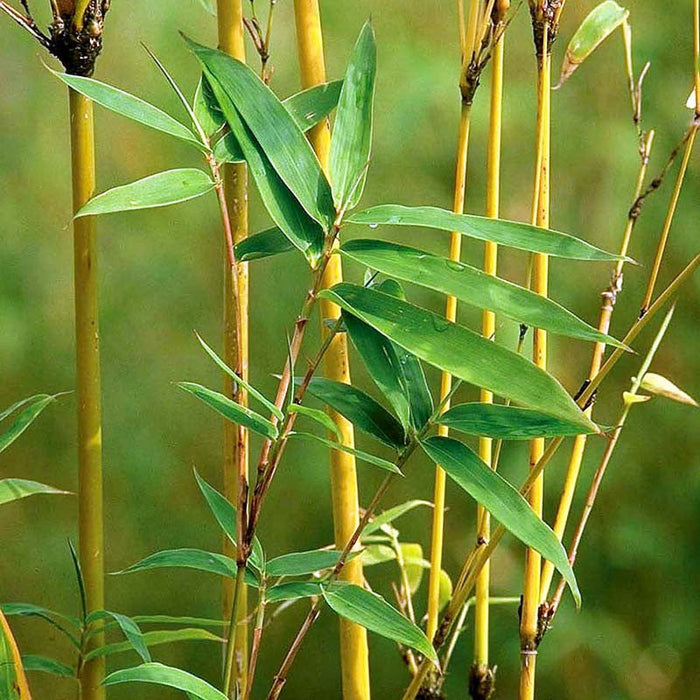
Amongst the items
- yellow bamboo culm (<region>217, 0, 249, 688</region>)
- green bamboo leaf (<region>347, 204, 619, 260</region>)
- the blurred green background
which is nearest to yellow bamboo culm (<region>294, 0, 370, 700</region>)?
yellow bamboo culm (<region>217, 0, 249, 688</region>)

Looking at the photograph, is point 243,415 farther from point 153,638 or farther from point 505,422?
point 153,638

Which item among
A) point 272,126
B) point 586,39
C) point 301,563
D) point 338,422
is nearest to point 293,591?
point 301,563

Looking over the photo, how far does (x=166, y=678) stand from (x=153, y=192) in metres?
0.23

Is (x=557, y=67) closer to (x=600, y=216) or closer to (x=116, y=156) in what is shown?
(x=600, y=216)

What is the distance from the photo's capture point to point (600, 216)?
4.10ft

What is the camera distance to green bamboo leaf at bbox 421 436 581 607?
0.46 m

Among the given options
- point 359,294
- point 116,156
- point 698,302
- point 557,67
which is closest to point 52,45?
point 359,294

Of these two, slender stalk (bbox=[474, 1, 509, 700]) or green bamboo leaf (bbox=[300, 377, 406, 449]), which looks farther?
slender stalk (bbox=[474, 1, 509, 700])

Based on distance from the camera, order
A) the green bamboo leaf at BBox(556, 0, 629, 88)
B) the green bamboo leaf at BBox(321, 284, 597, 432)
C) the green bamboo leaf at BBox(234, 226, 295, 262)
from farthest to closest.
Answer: the green bamboo leaf at BBox(556, 0, 629, 88)
the green bamboo leaf at BBox(234, 226, 295, 262)
the green bamboo leaf at BBox(321, 284, 597, 432)

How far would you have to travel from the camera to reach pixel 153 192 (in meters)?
0.50

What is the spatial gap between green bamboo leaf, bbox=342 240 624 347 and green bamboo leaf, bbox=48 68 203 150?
11cm

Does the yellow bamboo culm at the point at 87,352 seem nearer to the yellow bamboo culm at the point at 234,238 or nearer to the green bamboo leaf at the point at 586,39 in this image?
A: the yellow bamboo culm at the point at 234,238

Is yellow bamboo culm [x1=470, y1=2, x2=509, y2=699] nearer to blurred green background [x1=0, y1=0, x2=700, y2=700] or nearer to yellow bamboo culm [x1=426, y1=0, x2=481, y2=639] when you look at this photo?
yellow bamboo culm [x1=426, y1=0, x2=481, y2=639]

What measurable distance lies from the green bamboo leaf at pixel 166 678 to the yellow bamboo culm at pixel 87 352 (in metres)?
0.14
